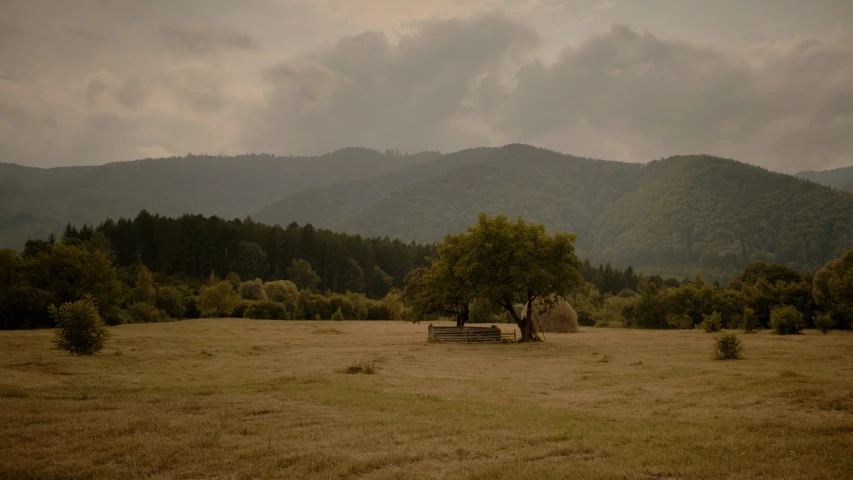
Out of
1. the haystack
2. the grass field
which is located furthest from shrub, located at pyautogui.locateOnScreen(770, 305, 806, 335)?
the grass field

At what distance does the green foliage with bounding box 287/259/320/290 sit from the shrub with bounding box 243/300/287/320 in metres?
30.0

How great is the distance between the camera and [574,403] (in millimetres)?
15930

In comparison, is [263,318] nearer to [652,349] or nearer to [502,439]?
[652,349]

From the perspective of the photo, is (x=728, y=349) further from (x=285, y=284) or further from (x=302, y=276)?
(x=302, y=276)

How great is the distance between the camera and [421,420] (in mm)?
13297

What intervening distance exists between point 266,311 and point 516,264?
1779 inches

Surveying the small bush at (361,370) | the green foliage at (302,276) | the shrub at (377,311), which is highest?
the green foliage at (302,276)

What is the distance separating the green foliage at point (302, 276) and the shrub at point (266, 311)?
3003 cm

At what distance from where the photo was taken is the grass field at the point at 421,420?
9539mm

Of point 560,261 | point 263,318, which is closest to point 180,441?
point 560,261

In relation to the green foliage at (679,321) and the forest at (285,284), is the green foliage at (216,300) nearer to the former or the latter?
the forest at (285,284)

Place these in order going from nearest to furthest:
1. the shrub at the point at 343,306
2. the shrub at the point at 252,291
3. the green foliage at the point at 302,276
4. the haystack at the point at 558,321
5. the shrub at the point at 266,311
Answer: the haystack at the point at 558,321
the shrub at the point at 266,311
the shrub at the point at 252,291
the shrub at the point at 343,306
the green foliage at the point at 302,276

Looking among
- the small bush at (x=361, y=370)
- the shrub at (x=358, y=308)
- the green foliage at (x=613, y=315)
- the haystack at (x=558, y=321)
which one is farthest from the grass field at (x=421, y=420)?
the shrub at (x=358, y=308)

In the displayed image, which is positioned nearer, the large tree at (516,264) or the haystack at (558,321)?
the large tree at (516,264)
